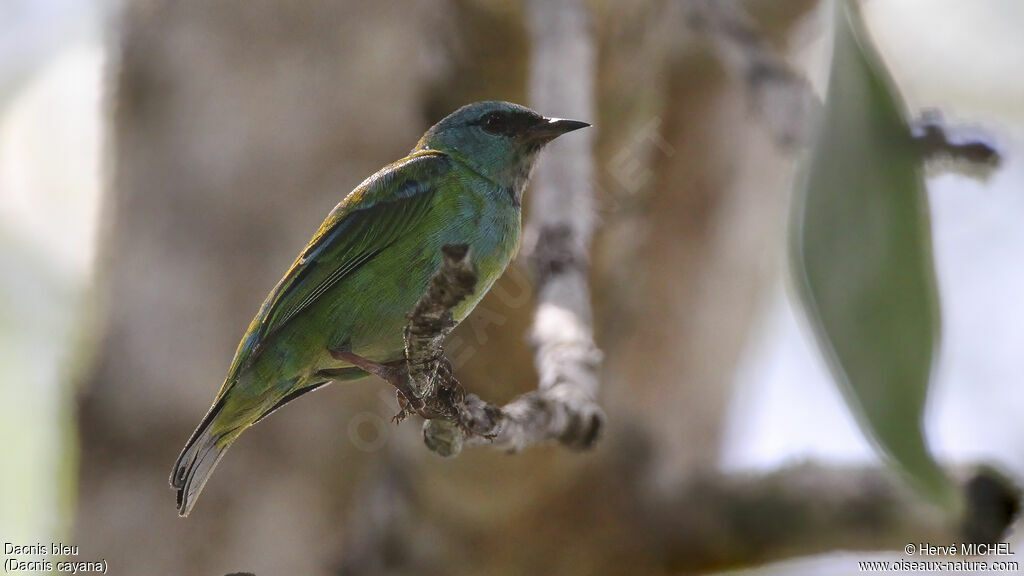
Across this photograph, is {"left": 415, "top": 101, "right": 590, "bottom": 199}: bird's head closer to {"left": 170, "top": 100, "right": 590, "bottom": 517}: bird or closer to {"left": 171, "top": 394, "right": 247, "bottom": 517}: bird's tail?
{"left": 170, "top": 100, "right": 590, "bottom": 517}: bird

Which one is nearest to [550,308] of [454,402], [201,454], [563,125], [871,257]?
[563,125]

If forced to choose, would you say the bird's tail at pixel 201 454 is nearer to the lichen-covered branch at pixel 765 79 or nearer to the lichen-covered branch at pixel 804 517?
the lichen-covered branch at pixel 765 79

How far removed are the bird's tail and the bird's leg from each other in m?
0.37

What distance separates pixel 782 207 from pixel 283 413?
3364mm

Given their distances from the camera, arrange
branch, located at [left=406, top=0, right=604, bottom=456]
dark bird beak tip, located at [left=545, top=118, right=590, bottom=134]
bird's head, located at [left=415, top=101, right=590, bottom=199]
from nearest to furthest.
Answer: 1. branch, located at [left=406, top=0, right=604, bottom=456]
2. dark bird beak tip, located at [left=545, top=118, right=590, bottom=134]
3. bird's head, located at [left=415, top=101, right=590, bottom=199]

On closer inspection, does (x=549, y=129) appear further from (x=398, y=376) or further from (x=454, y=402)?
(x=454, y=402)

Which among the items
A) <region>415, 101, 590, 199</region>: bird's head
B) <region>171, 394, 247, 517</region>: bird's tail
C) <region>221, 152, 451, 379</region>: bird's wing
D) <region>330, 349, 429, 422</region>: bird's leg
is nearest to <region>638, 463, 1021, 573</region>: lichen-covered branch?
<region>415, 101, 590, 199</region>: bird's head

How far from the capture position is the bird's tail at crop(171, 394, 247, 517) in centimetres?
249

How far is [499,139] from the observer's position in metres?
3.02

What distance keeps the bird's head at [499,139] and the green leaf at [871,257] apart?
1.48 m

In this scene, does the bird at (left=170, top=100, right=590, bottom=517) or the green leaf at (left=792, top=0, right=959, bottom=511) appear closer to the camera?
the green leaf at (left=792, top=0, right=959, bottom=511)

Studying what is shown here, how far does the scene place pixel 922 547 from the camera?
3643 mm

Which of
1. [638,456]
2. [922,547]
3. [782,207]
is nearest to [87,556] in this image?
[638,456]

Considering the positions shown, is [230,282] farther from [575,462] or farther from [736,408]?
[736,408]
